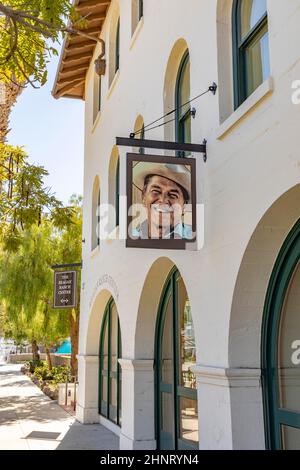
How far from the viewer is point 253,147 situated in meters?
5.03

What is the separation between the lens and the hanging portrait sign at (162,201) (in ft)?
19.0

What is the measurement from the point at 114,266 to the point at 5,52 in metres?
4.41

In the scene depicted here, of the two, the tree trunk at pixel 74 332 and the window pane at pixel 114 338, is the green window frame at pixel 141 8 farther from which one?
the tree trunk at pixel 74 332

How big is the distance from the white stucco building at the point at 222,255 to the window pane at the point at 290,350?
0.01 meters

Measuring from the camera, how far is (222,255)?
560 cm

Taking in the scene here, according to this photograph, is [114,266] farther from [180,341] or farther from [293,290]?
[293,290]

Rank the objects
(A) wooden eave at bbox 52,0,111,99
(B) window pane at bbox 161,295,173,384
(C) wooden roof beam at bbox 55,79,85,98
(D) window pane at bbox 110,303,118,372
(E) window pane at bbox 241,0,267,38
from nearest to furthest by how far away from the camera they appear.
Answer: (E) window pane at bbox 241,0,267,38 < (B) window pane at bbox 161,295,173,384 < (D) window pane at bbox 110,303,118,372 < (A) wooden eave at bbox 52,0,111,99 < (C) wooden roof beam at bbox 55,79,85,98

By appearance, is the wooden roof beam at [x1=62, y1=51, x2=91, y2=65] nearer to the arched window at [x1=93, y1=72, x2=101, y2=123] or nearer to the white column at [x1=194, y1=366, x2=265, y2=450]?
the arched window at [x1=93, y1=72, x2=101, y2=123]

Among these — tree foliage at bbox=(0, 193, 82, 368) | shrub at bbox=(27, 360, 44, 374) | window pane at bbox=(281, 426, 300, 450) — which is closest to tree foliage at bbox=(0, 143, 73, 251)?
window pane at bbox=(281, 426, 300, 450)

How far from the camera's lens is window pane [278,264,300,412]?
4.95 m

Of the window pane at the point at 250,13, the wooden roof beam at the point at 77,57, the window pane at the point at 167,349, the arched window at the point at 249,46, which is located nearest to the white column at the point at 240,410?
the window pane at the point at 167,349

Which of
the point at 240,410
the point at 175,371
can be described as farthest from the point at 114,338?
the point at 240,410

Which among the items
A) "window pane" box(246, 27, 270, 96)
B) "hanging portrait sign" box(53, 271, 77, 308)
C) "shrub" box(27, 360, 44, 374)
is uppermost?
"window pane" box(246, 27, 270, 96)

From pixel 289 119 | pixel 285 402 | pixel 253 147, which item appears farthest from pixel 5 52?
pixel 285 402
